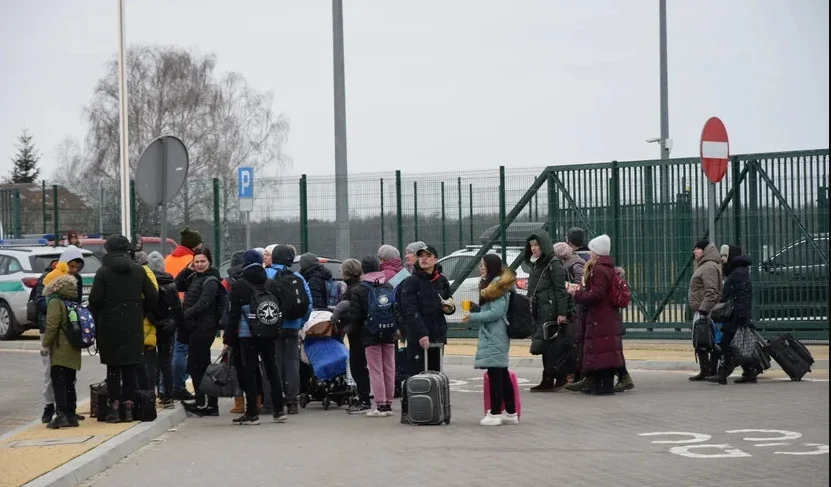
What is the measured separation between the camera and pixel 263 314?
531 inches

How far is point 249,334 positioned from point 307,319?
3.31 ft

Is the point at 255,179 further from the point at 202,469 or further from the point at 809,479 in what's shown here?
the point at 809,479

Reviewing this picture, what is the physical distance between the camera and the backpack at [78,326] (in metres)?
12.7

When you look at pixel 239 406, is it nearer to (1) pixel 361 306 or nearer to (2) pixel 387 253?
(1) pixel 361 306

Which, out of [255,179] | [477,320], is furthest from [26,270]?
[477,320]

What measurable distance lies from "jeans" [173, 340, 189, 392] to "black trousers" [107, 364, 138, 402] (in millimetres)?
1573

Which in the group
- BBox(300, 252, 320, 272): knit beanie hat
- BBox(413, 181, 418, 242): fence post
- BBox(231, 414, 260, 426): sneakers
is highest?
BBox(413, 181, 418, 242): fence post

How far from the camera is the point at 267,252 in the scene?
51.9 ft

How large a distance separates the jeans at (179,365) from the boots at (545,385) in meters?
4.12

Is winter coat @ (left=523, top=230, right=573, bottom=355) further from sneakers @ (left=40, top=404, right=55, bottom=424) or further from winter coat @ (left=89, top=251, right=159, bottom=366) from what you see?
sneakers @ (left=40, top=404, right=55, bottom=424)

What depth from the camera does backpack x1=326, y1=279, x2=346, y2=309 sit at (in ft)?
50.4

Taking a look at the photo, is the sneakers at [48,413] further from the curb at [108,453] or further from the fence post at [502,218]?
the fence post at [502,218]

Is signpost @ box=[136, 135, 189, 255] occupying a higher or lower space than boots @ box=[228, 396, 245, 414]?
higher

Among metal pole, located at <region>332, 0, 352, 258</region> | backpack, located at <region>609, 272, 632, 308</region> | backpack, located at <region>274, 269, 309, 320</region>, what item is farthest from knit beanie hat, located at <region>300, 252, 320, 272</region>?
metal pole, located at <region>332, 0, 352, 258</region>
